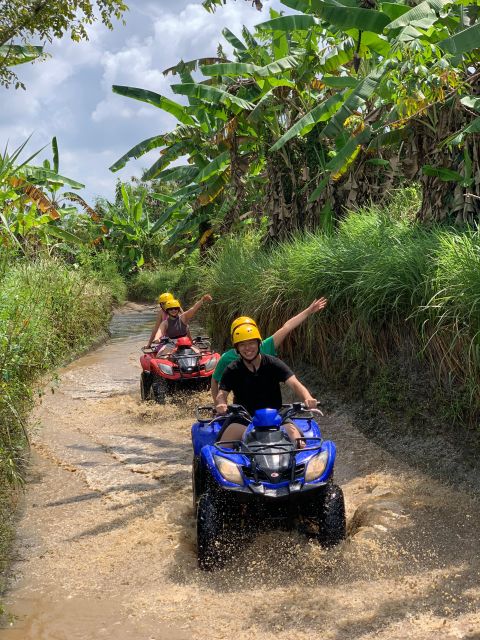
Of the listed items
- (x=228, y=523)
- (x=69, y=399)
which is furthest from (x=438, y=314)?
(x=69, y=399)

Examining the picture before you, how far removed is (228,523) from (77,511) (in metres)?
1.86

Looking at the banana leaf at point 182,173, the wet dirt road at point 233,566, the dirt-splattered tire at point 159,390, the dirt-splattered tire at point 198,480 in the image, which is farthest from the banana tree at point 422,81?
Answer: the banana leaf at point 182,173

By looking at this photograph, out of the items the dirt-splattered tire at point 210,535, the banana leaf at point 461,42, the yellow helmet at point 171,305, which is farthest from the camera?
the yellow helmet at point 171,305

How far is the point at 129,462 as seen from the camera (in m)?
7.26

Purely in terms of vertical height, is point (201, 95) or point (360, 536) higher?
point (201, 95)

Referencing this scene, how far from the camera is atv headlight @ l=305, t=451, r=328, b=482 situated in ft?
14.4

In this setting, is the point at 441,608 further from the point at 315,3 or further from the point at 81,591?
the point at 315,3

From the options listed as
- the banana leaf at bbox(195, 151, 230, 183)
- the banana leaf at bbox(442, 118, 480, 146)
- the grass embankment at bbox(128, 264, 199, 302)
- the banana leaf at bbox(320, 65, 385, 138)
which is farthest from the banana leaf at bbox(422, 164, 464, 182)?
the grass embankment at bbox(128, 264, 199, 302)

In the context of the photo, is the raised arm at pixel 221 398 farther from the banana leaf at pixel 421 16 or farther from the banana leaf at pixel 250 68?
the banana leaf at pixel 250 68

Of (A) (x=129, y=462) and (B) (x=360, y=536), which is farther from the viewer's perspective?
(A) (x=129, y=462)

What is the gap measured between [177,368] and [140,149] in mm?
8341

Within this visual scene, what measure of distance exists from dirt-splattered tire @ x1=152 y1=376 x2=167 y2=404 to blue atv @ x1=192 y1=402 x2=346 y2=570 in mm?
4692

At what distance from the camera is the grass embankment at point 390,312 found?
19.7 ft

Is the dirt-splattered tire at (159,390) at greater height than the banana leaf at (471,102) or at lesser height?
lesser
